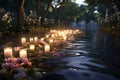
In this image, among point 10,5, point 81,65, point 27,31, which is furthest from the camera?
point 10,5

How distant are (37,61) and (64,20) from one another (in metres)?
87.6

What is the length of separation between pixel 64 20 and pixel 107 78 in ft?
294

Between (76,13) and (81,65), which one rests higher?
(76,13)

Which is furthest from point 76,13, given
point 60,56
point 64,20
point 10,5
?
point 60,56

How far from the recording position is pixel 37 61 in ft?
30.0

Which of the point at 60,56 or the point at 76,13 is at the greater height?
the point at 76,13

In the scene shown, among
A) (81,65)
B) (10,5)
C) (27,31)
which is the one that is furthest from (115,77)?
(10,5)

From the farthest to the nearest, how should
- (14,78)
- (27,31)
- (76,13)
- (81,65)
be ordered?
(76,13)
(27,31)
(81,65)
(14,78)

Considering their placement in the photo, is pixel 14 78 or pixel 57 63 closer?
pixel 14 78

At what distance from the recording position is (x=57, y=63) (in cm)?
889

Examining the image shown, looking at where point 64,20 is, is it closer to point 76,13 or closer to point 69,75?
point 76,13

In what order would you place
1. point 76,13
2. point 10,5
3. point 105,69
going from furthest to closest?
point 76,13, point 10,5, point 105,69

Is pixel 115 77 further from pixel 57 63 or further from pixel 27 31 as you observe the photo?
pixel 27 31

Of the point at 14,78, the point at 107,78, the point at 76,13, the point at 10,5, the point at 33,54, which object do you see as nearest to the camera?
the point at 14,78
